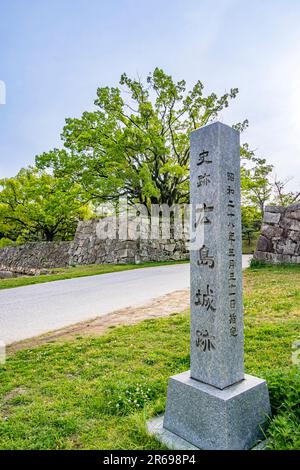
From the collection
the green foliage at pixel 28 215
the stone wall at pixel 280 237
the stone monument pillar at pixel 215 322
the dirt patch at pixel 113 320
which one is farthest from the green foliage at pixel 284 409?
the green foliage at pixel 28 215

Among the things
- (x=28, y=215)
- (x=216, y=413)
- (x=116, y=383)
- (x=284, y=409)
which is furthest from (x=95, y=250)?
(x=216, y=413)

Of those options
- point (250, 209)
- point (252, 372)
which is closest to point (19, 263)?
point (250, 209)

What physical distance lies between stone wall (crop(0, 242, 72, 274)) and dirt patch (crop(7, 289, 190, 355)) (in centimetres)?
1307

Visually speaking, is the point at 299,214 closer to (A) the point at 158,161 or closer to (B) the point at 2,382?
(A) the point at 158,161

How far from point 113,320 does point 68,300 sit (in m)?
2.15

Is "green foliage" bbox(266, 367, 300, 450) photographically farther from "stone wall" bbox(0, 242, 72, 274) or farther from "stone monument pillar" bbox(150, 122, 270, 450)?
"stone wall" bbox(0, 242, 72, 274)

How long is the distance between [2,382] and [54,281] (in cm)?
736

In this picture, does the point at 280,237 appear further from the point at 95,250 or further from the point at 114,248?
the point at 95,250

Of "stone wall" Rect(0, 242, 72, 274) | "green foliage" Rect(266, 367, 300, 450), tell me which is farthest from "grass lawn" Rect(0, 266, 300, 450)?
"stone wall" Rect(0, 242, 72, 274)

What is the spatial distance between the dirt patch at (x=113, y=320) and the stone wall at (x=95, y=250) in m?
8.74

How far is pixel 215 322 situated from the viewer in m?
2.24

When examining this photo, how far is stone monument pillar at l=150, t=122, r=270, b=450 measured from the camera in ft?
7.12

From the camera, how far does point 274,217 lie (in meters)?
11.8

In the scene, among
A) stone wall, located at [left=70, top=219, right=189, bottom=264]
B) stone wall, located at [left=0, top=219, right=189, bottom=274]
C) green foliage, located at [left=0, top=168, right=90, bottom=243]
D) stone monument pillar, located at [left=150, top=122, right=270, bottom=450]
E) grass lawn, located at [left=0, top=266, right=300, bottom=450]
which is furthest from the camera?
green foliage, located at [left=0, top=168, right=90, bottom=243]
